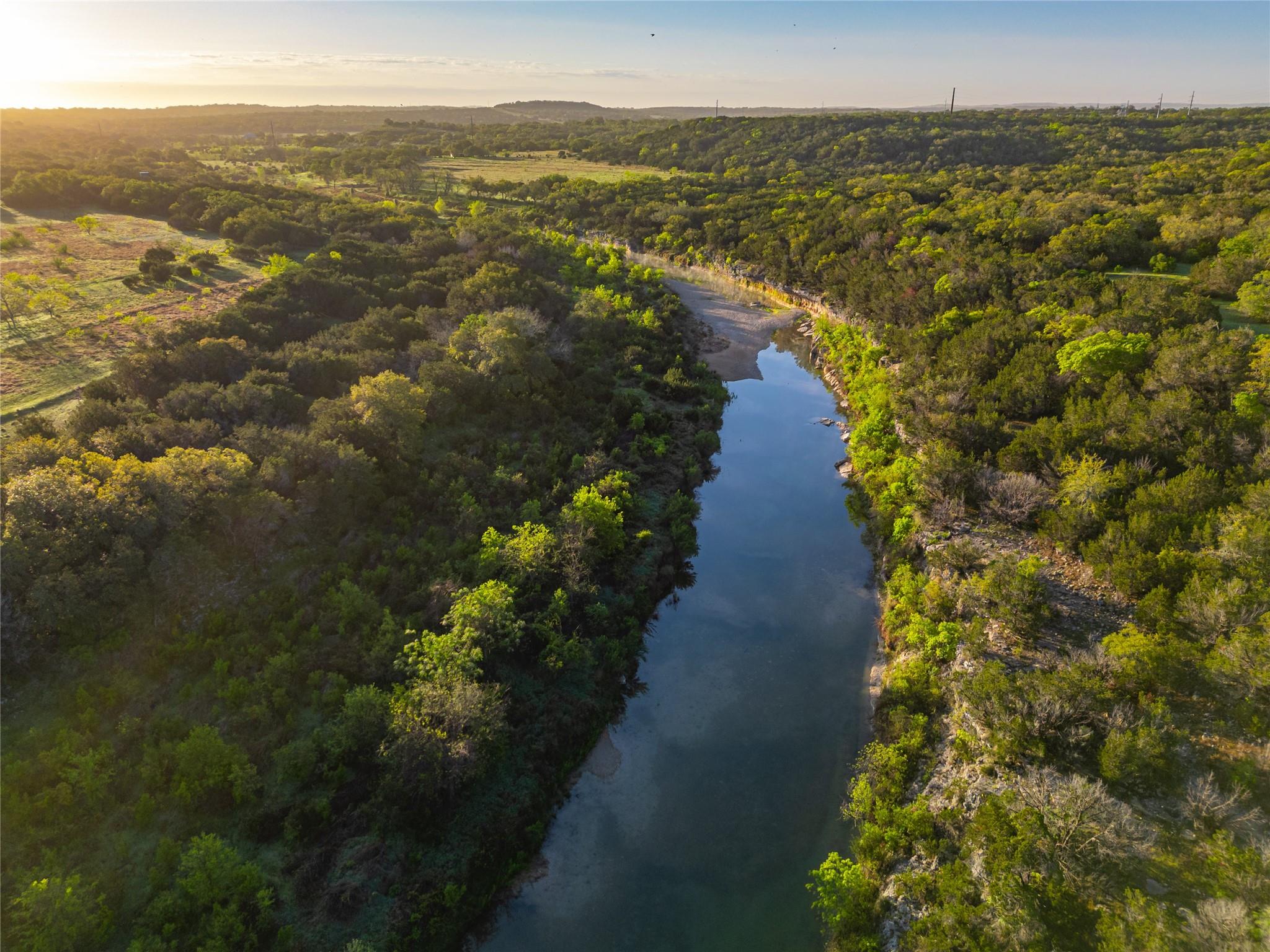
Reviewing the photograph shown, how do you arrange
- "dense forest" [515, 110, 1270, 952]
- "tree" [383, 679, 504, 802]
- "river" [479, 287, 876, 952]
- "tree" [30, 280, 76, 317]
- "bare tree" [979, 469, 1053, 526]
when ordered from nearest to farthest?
"dense forest" [515, 110, 1270, 952]
"river" [479, 287, 876, 952]
"tree" [383, 679, 504, 802]
"bare tree" [979, 469, 1053, 526]
"tree" [30, 280, 76, 317]

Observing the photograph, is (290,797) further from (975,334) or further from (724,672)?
(975,334)

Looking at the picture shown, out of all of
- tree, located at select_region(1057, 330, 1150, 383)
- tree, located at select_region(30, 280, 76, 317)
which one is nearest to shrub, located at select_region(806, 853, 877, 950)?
tree, located at select_region(1057, 330, 1150, 383)

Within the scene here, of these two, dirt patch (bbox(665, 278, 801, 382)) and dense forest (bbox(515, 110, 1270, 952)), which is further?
dirt patch (bbox(665, 278, 801, 382))

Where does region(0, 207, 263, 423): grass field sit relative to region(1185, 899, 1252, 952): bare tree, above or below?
above

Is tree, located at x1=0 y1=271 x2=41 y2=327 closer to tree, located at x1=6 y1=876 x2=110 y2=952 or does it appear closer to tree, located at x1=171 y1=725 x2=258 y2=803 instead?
tree, located at x1=171 y1=725 x2=258 y2=803

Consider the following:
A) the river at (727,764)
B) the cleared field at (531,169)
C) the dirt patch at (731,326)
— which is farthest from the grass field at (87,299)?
the cleared field at (531,169)

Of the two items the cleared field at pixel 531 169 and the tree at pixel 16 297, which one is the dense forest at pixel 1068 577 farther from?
the cleared field at pixel 531 169
